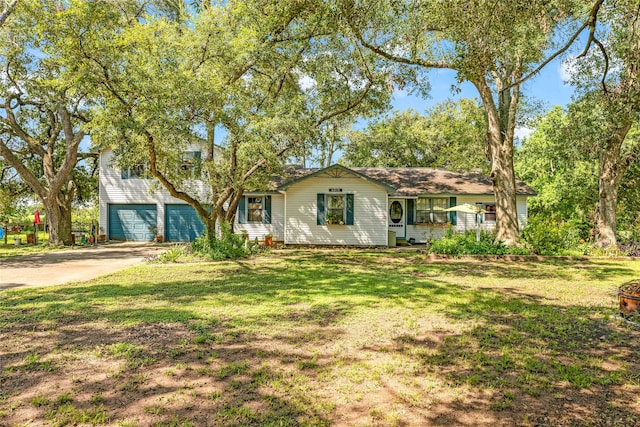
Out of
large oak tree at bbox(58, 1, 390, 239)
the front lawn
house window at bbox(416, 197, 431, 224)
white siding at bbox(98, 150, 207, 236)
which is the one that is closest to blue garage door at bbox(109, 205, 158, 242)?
white siding at bbox(98, 150, 207, 236)

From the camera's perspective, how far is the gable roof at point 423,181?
740 inches

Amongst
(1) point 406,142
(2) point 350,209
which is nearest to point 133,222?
(2) point 350,209

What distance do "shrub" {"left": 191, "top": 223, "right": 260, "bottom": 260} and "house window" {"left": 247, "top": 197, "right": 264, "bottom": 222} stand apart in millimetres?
5143

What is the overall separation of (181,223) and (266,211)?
516 cm

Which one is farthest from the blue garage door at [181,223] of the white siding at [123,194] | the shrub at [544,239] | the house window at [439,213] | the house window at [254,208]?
the shrub at [544,239]

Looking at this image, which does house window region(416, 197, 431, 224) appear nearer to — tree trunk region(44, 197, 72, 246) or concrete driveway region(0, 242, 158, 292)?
concrete driveway region(0, 242, 158, 292)

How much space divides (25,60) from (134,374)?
19554 millimetres

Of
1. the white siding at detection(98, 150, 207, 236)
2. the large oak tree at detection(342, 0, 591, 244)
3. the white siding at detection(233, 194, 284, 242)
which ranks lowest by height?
the white siding at detection(233, 194, 284, 242)

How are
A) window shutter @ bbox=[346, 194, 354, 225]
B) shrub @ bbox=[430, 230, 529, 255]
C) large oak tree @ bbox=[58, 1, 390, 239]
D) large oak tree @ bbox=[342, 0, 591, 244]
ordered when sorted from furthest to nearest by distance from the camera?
window shutter @ bbox=[346, 194, 354, 225], shrub @ bbox=[430, 230, 529, 255], large oak tree @ bbox=[58, 1, 390, 239], large oak tree @ bbox=[342, 0, 591, 244]

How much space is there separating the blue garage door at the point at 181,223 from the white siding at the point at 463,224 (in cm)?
1161

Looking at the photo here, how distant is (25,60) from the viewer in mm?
17203

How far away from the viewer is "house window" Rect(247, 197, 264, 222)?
19.5 meters

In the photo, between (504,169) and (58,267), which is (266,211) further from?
(504,169)

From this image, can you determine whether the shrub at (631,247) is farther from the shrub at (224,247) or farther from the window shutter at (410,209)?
the shrub at (224,247)
